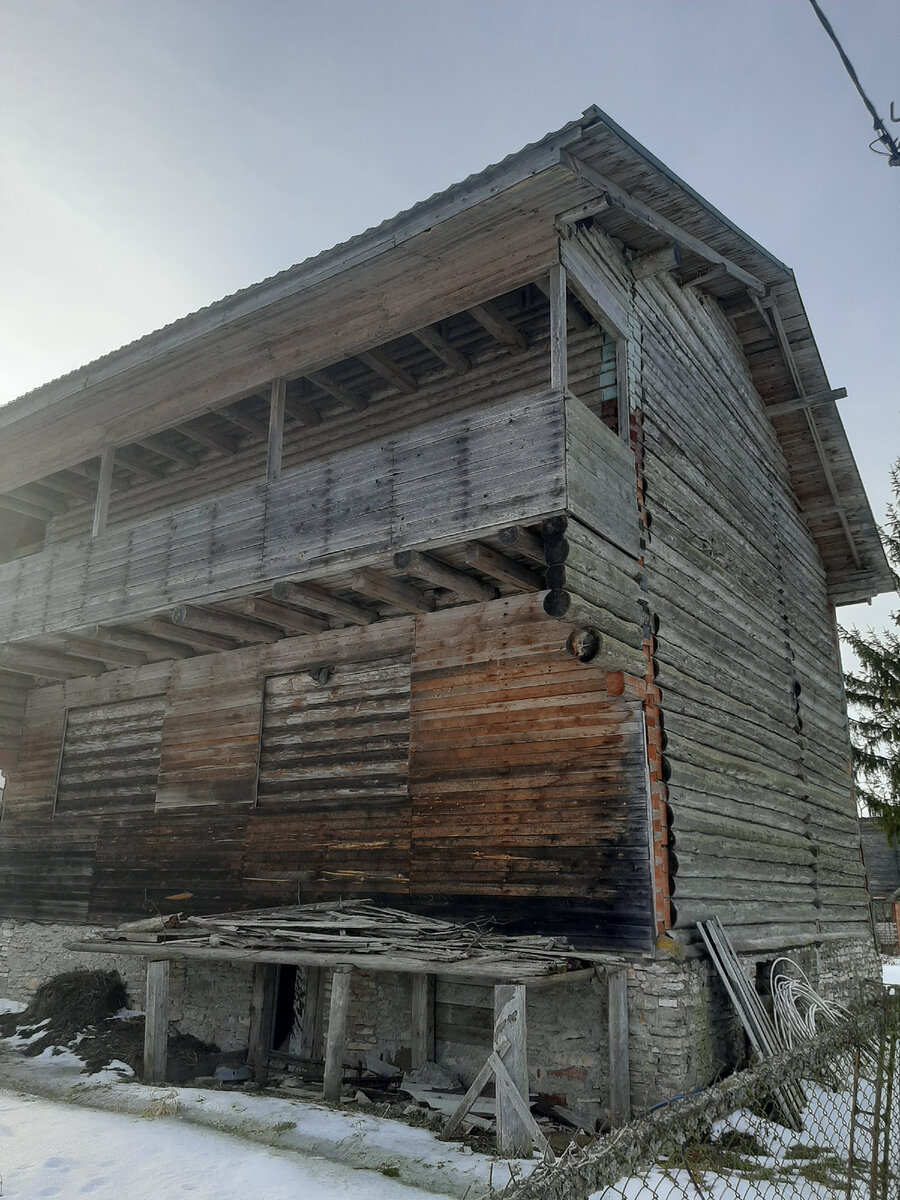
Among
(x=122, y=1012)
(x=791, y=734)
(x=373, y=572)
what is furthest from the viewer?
(x=791, y=734)

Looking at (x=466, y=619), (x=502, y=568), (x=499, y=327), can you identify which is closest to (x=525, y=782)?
(x=466, y=619)

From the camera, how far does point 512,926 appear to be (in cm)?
906

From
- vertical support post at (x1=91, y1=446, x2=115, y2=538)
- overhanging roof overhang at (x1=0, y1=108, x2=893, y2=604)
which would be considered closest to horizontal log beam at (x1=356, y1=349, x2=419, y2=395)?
overhanging roof overhang at (x1=0, y1=108, x2=893, y2=604)

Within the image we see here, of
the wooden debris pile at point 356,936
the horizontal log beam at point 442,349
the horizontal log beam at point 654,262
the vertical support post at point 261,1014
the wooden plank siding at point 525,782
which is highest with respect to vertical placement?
the horizontal log beam at point 654,262

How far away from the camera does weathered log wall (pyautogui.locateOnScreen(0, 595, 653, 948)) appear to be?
9000mm

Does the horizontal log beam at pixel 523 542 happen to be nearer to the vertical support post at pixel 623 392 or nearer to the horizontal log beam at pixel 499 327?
the vertical support post at pixel 623 392

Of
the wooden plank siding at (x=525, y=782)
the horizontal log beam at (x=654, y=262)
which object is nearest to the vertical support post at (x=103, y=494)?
the wooden plank siding at (x=525, y=782)

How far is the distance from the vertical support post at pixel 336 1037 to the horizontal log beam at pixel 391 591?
144 inches

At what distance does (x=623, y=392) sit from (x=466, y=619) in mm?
3052

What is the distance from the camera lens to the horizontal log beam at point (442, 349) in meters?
10.6

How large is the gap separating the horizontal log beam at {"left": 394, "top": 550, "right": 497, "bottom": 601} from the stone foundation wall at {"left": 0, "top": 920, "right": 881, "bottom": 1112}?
3.94 m

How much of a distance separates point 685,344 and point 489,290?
160 inches

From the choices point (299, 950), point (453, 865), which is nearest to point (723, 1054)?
point (453, 865)

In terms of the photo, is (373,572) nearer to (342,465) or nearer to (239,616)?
(342,465)
